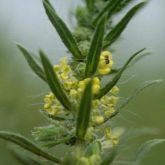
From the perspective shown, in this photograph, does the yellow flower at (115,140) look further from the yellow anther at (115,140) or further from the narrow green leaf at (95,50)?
the narrow green leaf at (95,50)

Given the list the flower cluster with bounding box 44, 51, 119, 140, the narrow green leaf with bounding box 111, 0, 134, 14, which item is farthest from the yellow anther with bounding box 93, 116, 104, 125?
the narrow green leaf with bounding box 111, 0, 134, 14

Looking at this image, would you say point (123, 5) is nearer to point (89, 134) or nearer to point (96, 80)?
point (96, 80)

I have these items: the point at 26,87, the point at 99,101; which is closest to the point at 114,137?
the point at 99,101

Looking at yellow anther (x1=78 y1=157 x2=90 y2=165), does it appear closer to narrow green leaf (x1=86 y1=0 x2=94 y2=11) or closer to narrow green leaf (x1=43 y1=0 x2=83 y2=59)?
narrow green leaf (x1=43 y1=0 x2=83 y2=59)

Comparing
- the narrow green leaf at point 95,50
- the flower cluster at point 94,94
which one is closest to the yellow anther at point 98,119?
the flower cluster at point 94,94

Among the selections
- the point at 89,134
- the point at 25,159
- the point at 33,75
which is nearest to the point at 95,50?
the point at 89,134
